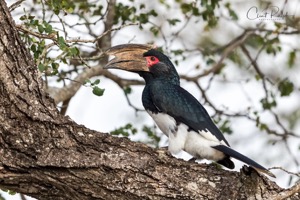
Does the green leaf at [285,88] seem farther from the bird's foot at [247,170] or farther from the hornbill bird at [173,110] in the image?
the bird's foot at [247,170]

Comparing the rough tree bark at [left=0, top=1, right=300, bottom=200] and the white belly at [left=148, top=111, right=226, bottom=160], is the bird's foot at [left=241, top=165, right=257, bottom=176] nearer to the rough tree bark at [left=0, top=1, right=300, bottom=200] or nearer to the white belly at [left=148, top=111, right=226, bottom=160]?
the rough tree bark at [left=0, top=1, right=300, bottom=200]

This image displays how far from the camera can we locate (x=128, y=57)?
4559 mm

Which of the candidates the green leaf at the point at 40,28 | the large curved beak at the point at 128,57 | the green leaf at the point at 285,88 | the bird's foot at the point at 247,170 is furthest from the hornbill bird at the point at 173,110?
the green leaf at the point at 285,88

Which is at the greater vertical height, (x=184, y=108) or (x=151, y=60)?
(x=151, y=60)

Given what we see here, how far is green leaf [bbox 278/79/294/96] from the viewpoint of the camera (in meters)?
5.84

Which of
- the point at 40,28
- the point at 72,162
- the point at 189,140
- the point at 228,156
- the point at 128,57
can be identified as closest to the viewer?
the point at 72,162

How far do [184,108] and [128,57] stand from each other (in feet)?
1.40

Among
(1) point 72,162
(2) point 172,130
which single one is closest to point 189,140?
(2) point 172,130

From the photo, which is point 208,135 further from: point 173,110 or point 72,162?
point 72,162

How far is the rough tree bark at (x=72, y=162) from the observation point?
11.3 feet

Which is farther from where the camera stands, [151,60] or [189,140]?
[151,60]

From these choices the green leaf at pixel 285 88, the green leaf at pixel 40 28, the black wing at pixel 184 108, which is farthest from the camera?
the green leaf at pixel 285 88

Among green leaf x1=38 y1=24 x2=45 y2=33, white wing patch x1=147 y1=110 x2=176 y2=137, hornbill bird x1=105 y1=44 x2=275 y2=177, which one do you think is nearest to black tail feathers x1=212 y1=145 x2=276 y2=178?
hornbill bird x1=105 y1=44 x2=275 y2=177

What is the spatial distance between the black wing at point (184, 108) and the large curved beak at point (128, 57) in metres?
0.18
